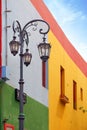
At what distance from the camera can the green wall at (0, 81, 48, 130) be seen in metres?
14.7

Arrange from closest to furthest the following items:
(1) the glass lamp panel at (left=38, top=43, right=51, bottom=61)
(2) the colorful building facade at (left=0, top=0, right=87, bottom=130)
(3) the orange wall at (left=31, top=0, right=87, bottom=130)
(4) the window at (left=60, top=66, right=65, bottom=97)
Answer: (1) the glass lamp panel at (left=38, top=43, right=51, bottom=61) < (2) the colorful building facade at (left=0, top=0, right=87, bottom=130) < (3) the orange wall at (left=31, top=0, right=87, bottom=130) < (4) the window at (left=60, top=66, right=65, bottom=97)

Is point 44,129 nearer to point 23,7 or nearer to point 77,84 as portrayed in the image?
point 23,7

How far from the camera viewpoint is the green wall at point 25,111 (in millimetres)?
14703

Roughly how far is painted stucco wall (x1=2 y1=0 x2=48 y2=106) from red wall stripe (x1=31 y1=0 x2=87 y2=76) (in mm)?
541

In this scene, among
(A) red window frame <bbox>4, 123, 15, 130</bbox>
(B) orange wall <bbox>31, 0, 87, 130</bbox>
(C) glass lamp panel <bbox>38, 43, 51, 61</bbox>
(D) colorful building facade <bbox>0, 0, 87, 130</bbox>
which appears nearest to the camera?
(C) glass lamp panel <bbox>38, 43, 51, 61</bbox>

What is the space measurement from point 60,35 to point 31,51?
231 inches

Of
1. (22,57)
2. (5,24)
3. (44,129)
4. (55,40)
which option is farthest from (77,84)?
(22,57)

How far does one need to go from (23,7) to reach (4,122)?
4.45 metres

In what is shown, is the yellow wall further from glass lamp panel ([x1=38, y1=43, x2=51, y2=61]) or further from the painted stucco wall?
glass lamp panel ([x1=38, y1=43, x2=51, y2=61])

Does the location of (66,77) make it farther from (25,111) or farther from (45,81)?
(25,111)

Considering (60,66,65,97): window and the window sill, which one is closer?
the window sill

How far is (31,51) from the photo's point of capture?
1827 centimetres

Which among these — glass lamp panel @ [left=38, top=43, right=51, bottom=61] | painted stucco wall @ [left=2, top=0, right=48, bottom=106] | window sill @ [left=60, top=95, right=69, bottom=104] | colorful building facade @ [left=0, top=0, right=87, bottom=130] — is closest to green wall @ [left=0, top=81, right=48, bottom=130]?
colorful building facade @ [left=0, top=0, right=87, bottom=130]

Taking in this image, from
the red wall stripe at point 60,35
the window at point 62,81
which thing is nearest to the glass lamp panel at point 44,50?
the red wall stripe at point 60,35
